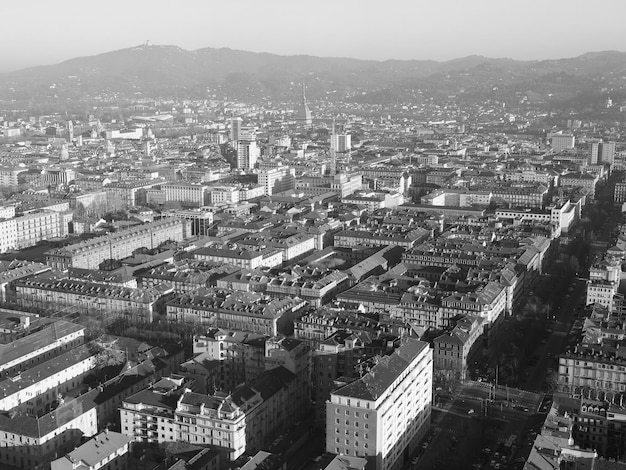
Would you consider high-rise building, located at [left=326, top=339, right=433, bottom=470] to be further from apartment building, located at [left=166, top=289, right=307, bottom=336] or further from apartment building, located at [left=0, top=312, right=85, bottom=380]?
apartment building, located at [left=0, top=312, right=85, bottom=380]

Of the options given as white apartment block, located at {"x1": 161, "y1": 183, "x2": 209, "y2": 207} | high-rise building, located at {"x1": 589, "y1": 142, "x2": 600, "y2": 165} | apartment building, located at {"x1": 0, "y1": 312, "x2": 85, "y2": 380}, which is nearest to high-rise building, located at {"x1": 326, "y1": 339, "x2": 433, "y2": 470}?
apartment building, located at {"x1": 0, "y1": 312, "x2": 85, "y2": 380}

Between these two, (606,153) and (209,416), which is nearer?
(209,416)

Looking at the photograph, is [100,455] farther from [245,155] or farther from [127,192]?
[245,155]

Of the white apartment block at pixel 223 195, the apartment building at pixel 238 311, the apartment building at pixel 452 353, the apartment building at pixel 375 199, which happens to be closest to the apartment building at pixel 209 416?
the apartment building at pixel 452 353

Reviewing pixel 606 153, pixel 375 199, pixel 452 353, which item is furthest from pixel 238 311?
pixel 606 153

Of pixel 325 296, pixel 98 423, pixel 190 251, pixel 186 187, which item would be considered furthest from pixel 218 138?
pixel 98 423

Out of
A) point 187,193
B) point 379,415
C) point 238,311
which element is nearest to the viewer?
point 379,415

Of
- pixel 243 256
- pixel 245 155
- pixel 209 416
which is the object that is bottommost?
pixel 243 256

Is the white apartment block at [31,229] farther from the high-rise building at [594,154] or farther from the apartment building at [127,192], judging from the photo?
the high-rise building at [594,154]
